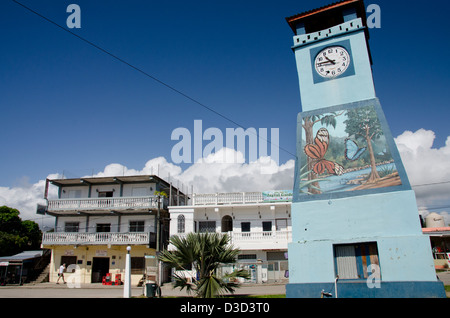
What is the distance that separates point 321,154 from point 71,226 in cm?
2556

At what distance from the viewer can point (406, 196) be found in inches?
512

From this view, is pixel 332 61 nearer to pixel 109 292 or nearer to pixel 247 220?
pixel 247 220

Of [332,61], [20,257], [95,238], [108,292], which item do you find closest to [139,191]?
[95,238]

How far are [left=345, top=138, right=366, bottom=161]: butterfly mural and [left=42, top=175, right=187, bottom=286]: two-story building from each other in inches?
698

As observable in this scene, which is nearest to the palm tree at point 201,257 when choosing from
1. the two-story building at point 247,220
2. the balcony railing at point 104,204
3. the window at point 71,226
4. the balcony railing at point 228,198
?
the two-story building at point 247,220

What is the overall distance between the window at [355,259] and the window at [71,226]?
83.7 ft

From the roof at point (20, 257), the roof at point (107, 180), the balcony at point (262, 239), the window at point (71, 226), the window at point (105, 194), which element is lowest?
the roof at point (20, 257)

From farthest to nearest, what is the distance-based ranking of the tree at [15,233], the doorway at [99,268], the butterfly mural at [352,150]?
the tree at [15,233] → the doorway at [99,268] → the butterfly mural at [352,150]

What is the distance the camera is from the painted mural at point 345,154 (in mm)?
13875

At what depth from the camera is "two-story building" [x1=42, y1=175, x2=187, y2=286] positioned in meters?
28.5

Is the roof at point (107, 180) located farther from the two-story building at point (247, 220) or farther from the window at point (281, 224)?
the window at point (281, 224)
